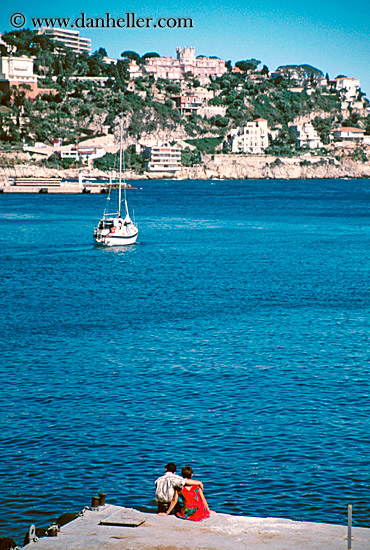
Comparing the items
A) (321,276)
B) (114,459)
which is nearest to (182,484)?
(114,459)

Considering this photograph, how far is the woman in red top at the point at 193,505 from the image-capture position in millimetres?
12500

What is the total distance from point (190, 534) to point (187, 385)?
11463 millimetres

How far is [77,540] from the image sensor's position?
11.5 metres

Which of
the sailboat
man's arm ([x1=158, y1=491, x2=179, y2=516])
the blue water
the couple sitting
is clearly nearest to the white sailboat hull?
the sailboat

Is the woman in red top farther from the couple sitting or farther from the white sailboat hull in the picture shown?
the white sailboat hull

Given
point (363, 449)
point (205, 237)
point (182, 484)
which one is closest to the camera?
point (182, 484)

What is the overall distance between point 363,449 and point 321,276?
30964 millimetres

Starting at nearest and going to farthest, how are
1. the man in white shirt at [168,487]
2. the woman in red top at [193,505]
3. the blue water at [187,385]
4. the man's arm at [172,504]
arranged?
the woman in red top at [193,505] < the man's arm at [172,504] < the man in white shirt at [168,487] < the blue water at [187,385]

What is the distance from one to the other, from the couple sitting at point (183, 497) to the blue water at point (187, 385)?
7.05ft

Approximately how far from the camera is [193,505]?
12.6 meters

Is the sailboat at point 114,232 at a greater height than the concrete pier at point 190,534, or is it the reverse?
the sailboat at point 114,232

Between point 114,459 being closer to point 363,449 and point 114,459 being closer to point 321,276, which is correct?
point 363,449

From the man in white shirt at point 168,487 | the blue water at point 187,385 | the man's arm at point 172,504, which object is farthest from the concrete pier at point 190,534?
the blue water at point 187,385

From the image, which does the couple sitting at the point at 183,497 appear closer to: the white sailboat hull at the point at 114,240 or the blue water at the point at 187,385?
the blue water at the point at 187,385
